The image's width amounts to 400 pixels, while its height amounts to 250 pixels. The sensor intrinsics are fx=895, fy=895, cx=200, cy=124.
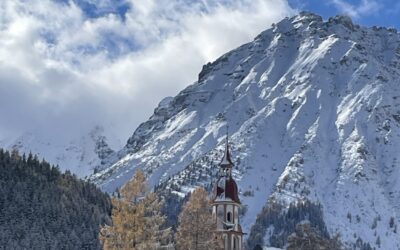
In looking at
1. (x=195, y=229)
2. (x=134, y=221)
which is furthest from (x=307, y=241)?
(x=134, y=221)

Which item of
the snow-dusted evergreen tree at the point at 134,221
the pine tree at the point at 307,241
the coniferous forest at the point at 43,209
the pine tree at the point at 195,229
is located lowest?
the snow-dusted evergreen tree at the point at 134,221

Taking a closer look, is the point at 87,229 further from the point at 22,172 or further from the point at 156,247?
the point at 156,247

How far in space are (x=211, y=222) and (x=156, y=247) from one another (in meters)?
20.2

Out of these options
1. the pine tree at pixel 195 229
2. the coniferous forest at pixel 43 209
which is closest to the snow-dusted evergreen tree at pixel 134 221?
the pine tree at pixel 195 229

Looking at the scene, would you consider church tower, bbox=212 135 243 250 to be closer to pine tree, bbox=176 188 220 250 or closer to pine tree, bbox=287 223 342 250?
pine tree, bbox=287 223 342 250

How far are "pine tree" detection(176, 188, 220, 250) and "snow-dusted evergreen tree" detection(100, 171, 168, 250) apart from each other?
17404 millimetres

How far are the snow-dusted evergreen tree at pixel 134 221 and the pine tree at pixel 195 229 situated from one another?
17.4 m

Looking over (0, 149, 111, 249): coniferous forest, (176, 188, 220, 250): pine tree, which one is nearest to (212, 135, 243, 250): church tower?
(176, 188, 220, 250): pine tree

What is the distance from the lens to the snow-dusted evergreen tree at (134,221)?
56.6 metres

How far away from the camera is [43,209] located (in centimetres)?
15350

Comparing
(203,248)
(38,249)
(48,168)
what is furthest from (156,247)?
(48,168)

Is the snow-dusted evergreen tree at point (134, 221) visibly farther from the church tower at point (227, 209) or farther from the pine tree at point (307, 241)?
the pine tree at point (307, 241)

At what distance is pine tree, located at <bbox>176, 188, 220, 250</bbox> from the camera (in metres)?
75.9

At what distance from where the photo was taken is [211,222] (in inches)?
3068
